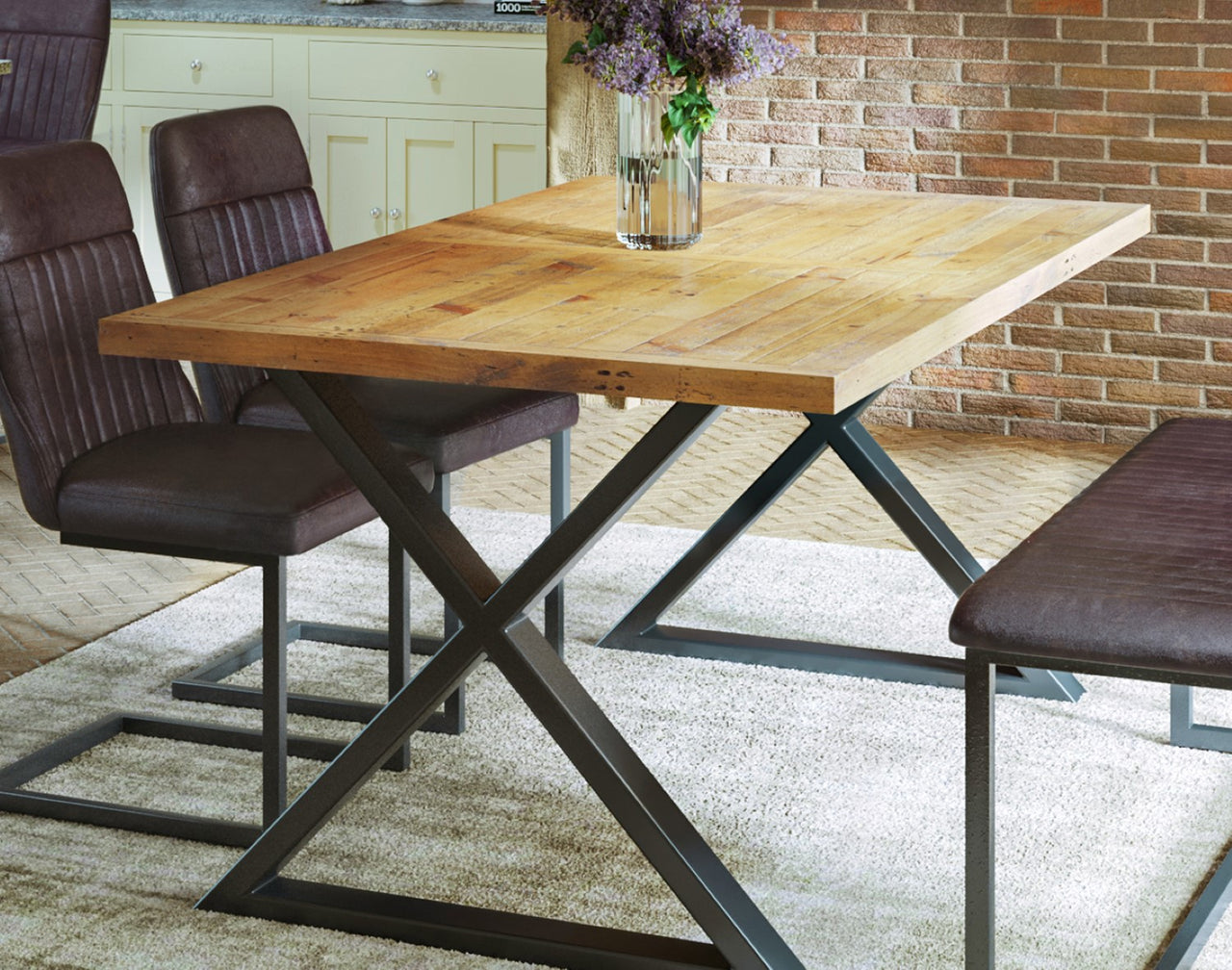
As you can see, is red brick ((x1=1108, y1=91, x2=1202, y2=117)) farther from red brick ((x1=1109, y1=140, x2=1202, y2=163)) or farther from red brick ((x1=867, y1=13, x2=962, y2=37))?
red brick ((x1=867, y1=13, x2=962, y2=37))

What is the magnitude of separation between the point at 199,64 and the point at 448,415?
407 cm

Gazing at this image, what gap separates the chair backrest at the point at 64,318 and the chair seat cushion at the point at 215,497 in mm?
59

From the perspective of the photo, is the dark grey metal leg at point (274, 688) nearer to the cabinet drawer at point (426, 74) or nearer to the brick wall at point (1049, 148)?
the brick wall at point (1049, 148)

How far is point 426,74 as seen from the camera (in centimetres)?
660

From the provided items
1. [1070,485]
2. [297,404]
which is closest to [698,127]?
[297,404]

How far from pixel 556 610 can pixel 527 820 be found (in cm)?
72

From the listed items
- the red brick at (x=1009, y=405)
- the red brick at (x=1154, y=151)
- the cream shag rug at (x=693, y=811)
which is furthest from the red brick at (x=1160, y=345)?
the cream shag rug at (x=693, y=811)

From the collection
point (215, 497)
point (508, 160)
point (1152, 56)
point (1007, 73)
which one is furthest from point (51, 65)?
point (215, 497)

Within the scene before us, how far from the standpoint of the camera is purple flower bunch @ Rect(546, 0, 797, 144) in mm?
2877

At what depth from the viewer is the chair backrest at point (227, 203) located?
346cm

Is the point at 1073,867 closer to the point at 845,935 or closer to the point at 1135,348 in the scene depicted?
the point at 845,935

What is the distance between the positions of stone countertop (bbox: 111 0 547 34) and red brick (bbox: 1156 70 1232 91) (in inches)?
83.8

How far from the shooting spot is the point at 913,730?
3.34m

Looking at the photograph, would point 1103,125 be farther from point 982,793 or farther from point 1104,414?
point 982,793
